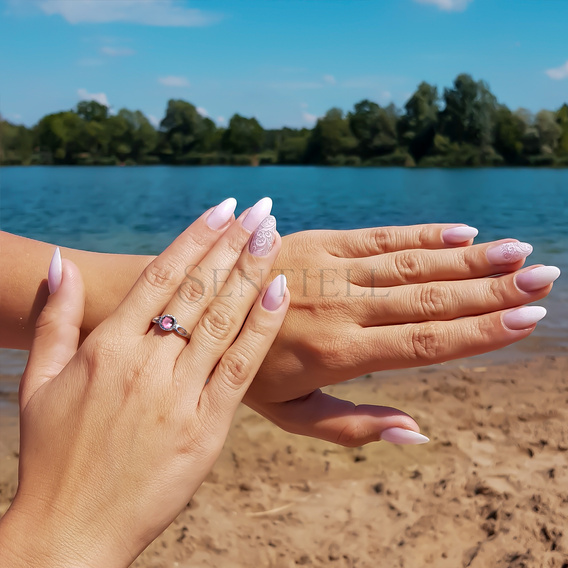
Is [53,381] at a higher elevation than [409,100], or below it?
below

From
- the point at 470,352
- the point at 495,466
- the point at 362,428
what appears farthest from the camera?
the point at 495,466

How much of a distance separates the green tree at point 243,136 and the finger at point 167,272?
1599 inches

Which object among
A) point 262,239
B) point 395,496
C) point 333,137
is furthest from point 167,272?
point 333,137

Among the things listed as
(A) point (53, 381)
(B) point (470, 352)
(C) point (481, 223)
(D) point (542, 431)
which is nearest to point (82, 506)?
(A) point (53, 381)

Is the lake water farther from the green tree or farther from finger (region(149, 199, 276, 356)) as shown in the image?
the green tree

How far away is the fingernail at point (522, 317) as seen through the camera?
4.29 ft

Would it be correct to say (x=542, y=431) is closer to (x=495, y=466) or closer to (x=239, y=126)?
(x=495, y=466)

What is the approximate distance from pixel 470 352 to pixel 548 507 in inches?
47.7

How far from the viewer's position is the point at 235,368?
1.20 meters

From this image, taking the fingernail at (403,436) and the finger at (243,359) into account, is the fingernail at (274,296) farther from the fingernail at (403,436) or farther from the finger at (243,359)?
the fingernail at (403,436)

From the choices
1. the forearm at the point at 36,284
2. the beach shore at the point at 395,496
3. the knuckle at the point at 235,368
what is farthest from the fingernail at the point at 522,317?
the forearm at the point at 36,284

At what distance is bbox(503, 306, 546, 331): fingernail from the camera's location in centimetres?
131

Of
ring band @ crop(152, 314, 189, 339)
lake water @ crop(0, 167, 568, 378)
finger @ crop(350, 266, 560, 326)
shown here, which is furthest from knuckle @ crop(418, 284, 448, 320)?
lake water @ crop(0, 167, 568, 378)

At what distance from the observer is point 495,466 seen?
8.40 ft
